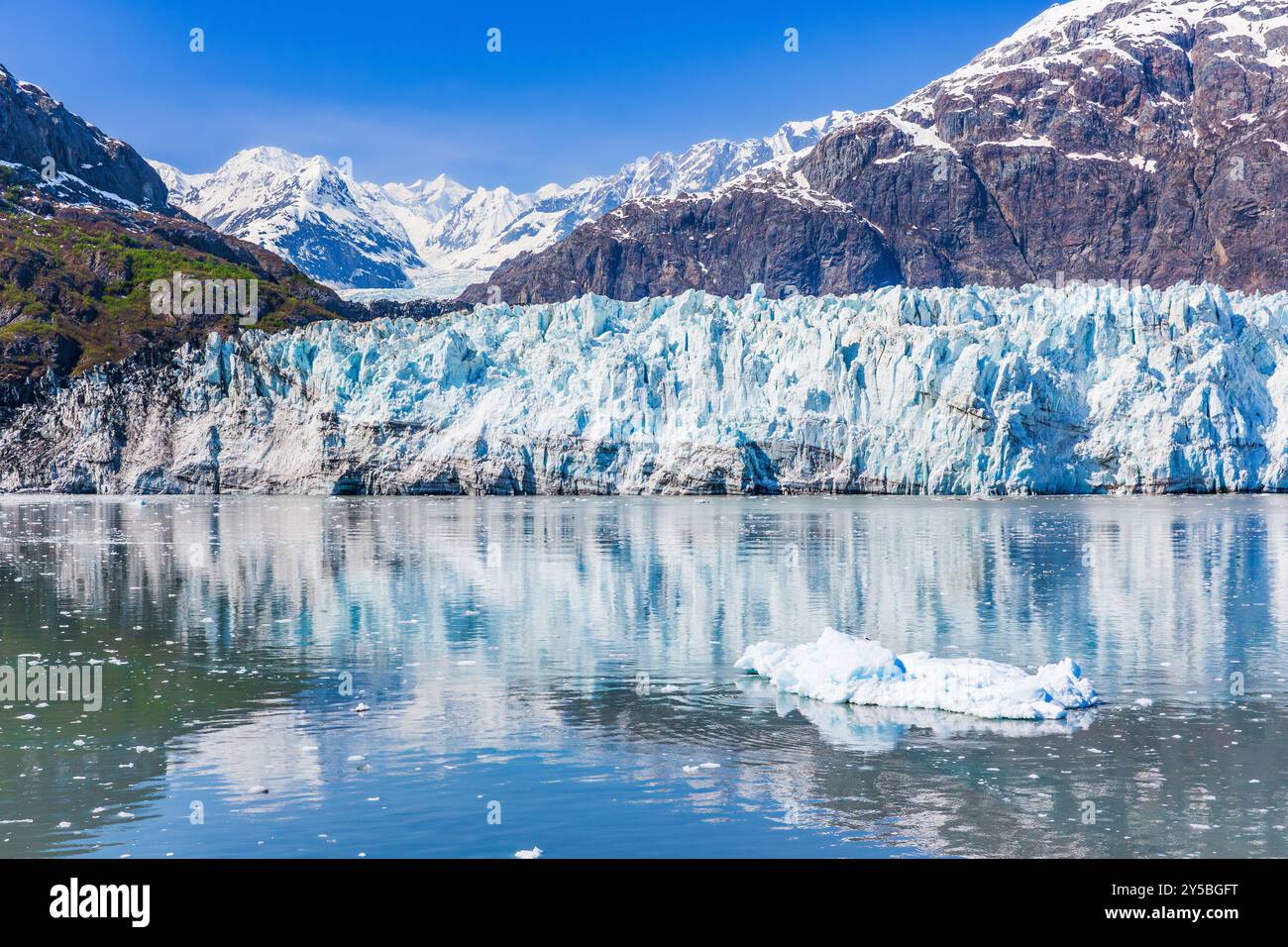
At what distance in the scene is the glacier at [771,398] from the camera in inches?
2680

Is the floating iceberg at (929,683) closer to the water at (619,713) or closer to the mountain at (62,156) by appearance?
the water at (619,713)

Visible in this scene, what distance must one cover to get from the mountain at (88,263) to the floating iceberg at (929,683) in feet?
→ 260

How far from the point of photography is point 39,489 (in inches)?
3381

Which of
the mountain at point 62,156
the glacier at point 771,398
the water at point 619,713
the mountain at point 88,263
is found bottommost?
the water at point 619,713

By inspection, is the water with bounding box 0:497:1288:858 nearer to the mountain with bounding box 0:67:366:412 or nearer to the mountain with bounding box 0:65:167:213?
the mountain with bounding box 0:67:366:412

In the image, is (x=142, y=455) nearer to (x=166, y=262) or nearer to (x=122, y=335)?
(x=122, y=335)

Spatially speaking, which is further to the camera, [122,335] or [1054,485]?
[122,335]

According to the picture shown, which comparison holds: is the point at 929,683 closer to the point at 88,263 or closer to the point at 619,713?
the point at 619,713

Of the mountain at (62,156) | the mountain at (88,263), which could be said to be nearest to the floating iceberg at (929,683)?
the mountain at (88,263)

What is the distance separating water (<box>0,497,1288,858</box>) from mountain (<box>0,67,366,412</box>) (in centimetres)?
6259

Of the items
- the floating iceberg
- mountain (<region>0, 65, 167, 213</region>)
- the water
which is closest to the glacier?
the water

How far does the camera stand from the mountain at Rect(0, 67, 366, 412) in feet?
308
